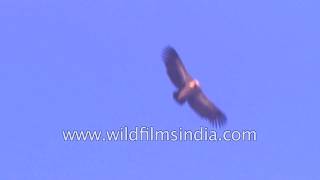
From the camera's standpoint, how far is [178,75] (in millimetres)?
41406

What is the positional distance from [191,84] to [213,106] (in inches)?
40.4

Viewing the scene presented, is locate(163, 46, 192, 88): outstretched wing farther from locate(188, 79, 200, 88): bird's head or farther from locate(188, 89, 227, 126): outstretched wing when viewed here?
locate(188, 89, 227, 126): outstretched wing

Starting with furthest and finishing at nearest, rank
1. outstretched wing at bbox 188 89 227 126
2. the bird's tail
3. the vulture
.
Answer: outstretched wing at bbox 188 89 227 126 < the vulture < the bird's tail

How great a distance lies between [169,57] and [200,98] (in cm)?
137

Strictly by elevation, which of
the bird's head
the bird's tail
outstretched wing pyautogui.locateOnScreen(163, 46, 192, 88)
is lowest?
the bird's tail

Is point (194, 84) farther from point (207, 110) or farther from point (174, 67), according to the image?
point (207, 110)

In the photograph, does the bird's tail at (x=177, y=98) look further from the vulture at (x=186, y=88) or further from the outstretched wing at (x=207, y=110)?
the outstretched wing at (x=207, y=110)

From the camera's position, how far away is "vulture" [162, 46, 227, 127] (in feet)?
135

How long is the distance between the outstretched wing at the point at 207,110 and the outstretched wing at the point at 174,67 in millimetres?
690

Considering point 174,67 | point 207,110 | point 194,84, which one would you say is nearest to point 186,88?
point 194,84

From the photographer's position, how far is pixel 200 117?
138ft

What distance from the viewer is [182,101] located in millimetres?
40812

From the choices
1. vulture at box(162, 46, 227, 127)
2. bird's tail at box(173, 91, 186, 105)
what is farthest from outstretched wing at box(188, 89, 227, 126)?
bird's tail at box(173, 91, 186, 105)

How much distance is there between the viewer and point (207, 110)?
42.0m
